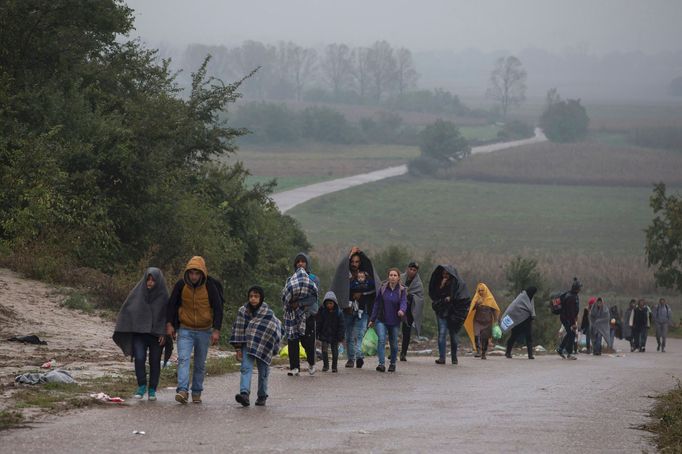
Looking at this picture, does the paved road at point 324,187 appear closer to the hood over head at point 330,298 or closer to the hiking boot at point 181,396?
the hood over head at point 330,298

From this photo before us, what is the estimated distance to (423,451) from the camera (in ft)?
40.1

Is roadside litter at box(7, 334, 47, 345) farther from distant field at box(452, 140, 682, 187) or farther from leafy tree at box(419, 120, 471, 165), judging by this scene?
leafy tree at box(419, 120, 471, 165)

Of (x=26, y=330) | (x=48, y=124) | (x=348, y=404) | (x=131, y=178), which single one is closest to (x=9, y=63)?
(x=48, y=124)

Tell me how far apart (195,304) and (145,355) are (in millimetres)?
851

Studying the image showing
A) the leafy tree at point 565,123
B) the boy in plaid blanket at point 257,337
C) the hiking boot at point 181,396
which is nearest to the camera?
the hiking boot at point 181,396

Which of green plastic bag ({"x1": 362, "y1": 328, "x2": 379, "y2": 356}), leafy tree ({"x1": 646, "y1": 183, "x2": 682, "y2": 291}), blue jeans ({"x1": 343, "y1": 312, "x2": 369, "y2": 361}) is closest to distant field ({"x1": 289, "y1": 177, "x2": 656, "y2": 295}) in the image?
leafy tree ({"x1": 646, "y1": 183, "x2": 682, "y2": 291})

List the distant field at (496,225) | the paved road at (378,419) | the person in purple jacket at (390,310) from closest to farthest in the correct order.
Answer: the paved road at (378,419), the person in purple jacket at (390,310), the distant field at (496,225)

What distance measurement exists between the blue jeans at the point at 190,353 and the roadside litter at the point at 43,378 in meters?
1.55

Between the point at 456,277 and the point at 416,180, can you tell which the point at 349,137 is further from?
the point at 456,277

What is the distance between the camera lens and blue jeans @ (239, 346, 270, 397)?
596 inches

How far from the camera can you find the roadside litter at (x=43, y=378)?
608 inches

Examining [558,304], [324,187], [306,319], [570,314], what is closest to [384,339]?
[306,319]

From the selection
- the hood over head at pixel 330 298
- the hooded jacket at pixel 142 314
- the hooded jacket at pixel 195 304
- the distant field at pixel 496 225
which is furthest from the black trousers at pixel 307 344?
the distant field at pixel 496 225

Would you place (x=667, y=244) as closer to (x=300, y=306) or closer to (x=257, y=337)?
(x=300, y=306)
